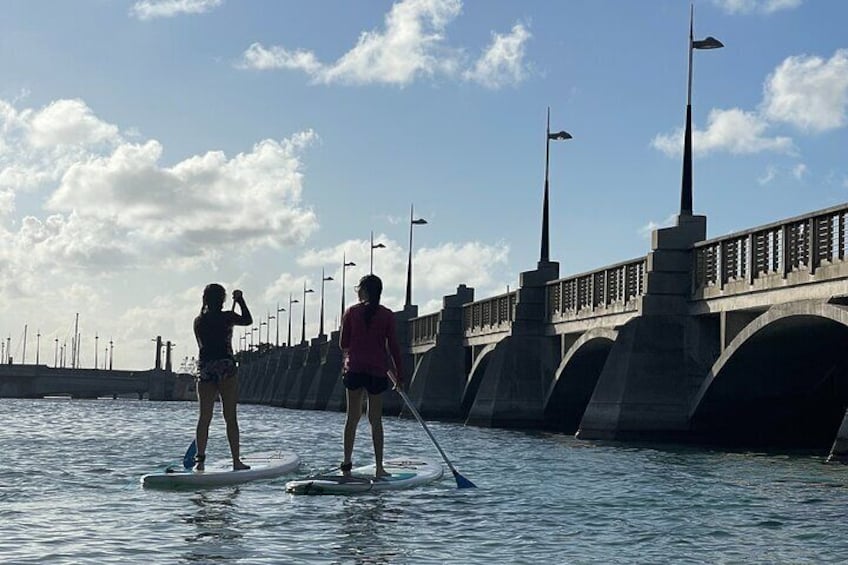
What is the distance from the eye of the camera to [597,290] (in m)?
40.2

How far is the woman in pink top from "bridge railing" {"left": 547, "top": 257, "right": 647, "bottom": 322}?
70.6 feet

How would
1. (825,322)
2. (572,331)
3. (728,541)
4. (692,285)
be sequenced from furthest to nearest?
(572,331)
(692,285)
(825,322)
(728,541)

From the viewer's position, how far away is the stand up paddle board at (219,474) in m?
13.9

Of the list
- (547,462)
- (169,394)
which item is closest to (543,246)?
(547,462)

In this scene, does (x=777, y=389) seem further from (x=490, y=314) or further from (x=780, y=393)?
(x=490, y=314)

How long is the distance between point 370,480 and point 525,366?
3320cm

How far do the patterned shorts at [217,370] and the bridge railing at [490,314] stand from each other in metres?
33.0

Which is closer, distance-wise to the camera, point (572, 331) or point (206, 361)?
point (206, 361)

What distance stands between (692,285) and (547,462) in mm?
13069

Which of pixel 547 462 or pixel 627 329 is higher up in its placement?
pixel 627 329

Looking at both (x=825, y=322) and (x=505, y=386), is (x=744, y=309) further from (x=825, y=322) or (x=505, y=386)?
(x=505, y=386)

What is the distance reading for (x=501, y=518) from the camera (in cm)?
1181

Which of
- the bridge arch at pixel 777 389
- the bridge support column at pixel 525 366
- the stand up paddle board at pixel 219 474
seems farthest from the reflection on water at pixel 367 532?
the bridge support column at pixel 525 366

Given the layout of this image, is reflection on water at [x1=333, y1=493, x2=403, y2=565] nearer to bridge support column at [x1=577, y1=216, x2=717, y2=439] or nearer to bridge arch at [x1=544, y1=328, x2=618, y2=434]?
bridge support column at [x1=577, y1=216, x2=717, y2=439]
